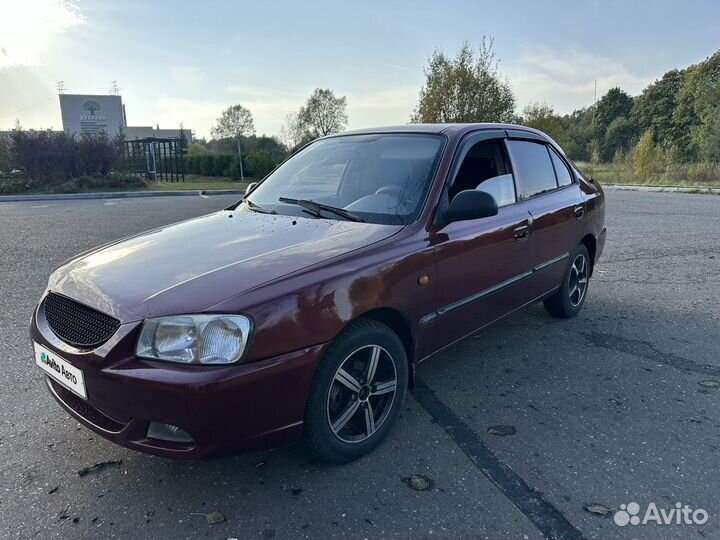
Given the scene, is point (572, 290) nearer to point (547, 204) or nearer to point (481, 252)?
point (547, 204)

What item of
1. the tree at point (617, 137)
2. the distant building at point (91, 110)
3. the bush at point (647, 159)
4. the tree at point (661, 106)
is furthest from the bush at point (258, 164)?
the tree at point (617, 137)

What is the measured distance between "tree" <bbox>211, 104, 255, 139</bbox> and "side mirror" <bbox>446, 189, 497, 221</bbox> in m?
45.1

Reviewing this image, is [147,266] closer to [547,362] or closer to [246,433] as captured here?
[246,433]

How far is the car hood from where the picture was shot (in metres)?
2.10

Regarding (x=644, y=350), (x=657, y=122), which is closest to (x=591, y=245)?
(x=644, y=350)

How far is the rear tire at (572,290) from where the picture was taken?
444 centimetres

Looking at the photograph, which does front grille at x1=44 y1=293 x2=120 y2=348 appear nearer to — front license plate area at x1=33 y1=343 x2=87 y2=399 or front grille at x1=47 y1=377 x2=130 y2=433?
front license plate area at x1=33 y1=343 x2=87 y2=399

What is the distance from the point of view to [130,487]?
229 cm

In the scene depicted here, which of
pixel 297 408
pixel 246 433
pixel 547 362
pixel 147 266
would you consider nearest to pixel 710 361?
pixel 547 362

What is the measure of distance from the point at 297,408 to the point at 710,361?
3.22 meters

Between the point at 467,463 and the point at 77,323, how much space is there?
1.95 m

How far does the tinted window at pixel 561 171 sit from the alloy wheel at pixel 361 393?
8.81 feet

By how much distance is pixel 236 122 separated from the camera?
45.3 m

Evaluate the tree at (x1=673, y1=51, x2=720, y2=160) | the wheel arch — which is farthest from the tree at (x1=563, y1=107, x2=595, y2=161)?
the wheel arch
